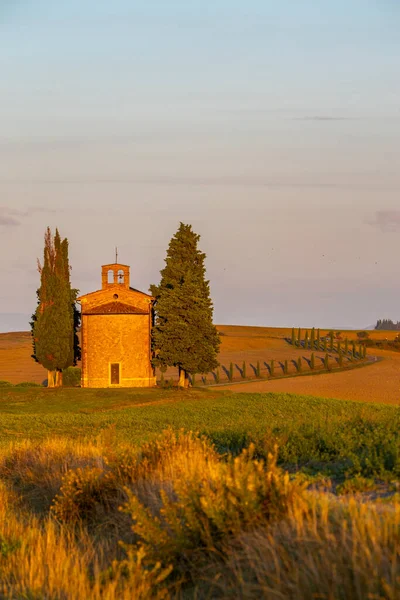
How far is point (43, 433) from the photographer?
25.6 m

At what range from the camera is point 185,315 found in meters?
48.7

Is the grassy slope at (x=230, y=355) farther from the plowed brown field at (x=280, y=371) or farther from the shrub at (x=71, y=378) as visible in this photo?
the shrub at (x=71, y=378)

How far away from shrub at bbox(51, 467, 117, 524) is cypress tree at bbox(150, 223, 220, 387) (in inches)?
1465

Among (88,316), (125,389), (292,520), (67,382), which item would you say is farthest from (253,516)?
(67,382)

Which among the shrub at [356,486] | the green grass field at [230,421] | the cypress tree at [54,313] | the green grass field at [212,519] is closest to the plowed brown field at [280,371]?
the green grass field at [230,421]

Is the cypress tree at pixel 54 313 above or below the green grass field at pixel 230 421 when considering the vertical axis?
above

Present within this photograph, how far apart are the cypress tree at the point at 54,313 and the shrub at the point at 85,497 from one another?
4162cm

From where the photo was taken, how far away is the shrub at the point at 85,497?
10.3 m

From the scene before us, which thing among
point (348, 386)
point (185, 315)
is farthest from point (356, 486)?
point (348, 386)

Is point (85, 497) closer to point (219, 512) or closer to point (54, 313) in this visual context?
point (219, 512)

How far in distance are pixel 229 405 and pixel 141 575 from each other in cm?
3079

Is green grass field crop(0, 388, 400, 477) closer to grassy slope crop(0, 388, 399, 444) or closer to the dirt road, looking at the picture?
grassy slope crop(0, 388, 399, 444)

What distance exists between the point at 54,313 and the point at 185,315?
1044 cm

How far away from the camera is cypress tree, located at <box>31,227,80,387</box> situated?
51.8 m
